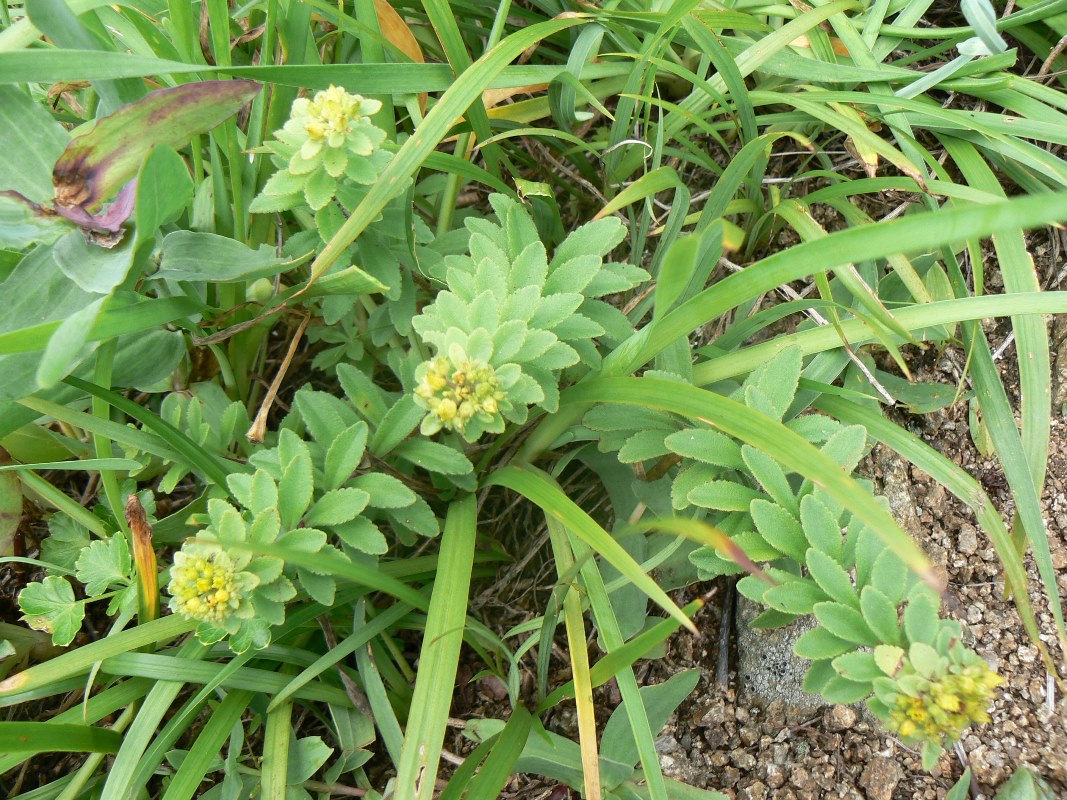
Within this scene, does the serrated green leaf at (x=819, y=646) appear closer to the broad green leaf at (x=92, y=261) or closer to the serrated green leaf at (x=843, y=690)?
the serrated green leaf at (x=843, y=690)

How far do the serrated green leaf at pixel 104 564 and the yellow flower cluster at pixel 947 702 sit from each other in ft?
4.42

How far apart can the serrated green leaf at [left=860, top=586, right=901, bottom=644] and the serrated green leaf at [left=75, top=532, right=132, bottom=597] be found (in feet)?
4.28

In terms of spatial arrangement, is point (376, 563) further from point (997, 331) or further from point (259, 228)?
point (997, 331)

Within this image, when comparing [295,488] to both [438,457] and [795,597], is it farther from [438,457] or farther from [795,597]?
[795,597]

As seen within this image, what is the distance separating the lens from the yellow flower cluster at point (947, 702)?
970mm

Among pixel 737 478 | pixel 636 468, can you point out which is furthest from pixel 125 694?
pixel 737 478

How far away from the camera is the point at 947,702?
37.9 inches

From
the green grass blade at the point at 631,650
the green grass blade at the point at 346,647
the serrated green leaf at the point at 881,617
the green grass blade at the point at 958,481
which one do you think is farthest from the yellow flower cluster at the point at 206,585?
the green grass blade at the point at 958,481

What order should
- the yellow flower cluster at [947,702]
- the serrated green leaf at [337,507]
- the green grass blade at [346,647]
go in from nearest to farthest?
the yellow flower cluster at [947,702] → the serrated green leaf at [337,507] → the green grass blade at [346,647]

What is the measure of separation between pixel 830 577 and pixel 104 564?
1316 millimetres

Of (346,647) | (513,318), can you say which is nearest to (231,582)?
(346,647)

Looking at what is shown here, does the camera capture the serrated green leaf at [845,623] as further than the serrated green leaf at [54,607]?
No

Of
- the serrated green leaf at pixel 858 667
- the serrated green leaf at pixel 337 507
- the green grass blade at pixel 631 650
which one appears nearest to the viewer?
the serrated green leaf at pixel 858 667

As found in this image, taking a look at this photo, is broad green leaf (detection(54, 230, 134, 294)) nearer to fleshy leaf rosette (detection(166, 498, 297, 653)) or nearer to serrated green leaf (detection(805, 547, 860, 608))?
fleshy leaf rosette (detection(166, 498, 297, 653))
